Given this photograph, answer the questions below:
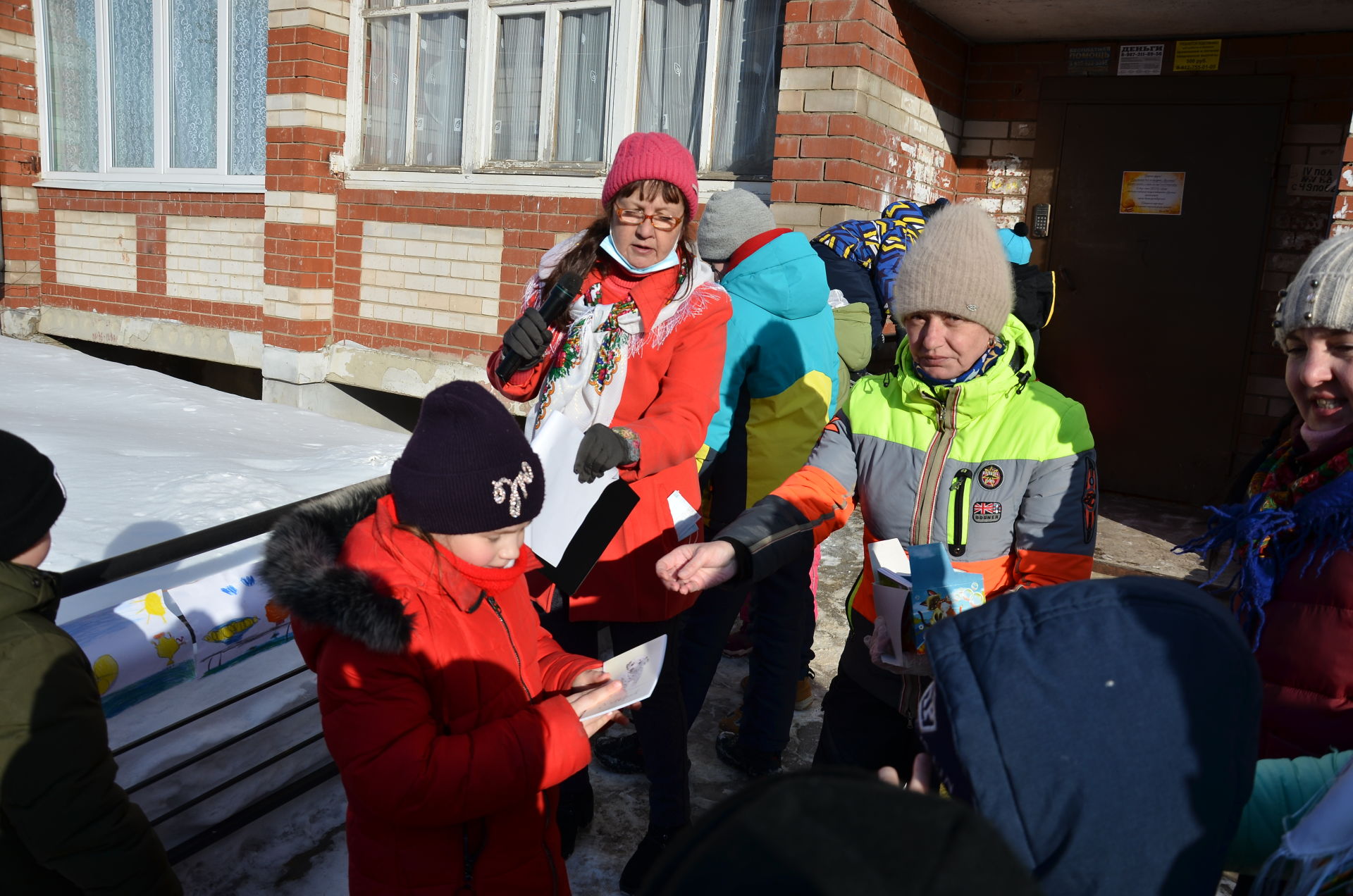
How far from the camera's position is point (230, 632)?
2320mm

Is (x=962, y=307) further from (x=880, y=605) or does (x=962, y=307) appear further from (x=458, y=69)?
(x=458, y=69)

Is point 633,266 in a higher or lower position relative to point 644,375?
higher

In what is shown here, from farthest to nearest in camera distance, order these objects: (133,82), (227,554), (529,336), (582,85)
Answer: (133,82)
(582,85)
(227,554)
(529,336)

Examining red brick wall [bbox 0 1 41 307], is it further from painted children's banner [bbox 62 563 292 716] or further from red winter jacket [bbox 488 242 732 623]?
red winter jacket [bbox 488 242 732 623]

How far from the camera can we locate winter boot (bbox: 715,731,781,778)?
3084 mm

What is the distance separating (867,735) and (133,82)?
10.1m

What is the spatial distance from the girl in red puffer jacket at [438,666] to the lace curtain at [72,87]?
1008 centimetres

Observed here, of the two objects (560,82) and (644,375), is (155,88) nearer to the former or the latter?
(560,82)

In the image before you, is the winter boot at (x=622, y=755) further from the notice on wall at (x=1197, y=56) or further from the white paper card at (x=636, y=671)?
the notice on wall at (x=1197, y=56)

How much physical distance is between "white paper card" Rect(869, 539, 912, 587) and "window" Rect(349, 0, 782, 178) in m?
4.48

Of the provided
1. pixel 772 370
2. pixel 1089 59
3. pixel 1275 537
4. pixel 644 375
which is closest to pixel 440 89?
pixel 1089 59

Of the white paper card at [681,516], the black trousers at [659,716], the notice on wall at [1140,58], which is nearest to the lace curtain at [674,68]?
the notice on wall at [1140,58]

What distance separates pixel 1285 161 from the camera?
5383 mm

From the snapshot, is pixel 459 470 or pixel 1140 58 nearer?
pixel 459 470
